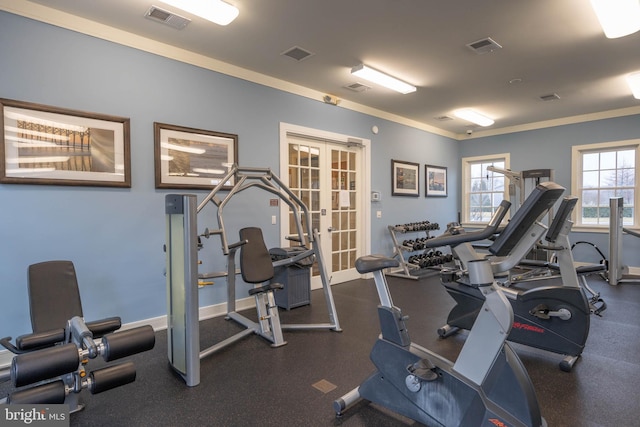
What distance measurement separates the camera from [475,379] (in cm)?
163

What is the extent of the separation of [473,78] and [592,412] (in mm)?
3737

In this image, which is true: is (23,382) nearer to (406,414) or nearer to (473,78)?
(406,414)

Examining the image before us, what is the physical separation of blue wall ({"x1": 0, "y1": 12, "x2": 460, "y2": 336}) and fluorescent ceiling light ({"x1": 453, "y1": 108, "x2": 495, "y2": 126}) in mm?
3228

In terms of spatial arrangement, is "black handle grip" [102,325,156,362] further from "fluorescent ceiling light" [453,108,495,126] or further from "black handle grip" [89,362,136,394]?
"fluorescent ceiling light" [453,108,495,126]

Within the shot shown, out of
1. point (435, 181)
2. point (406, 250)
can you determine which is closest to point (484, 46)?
point (406, 250)

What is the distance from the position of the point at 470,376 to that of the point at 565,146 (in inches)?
248

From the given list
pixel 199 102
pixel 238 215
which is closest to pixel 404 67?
pixel 199 102

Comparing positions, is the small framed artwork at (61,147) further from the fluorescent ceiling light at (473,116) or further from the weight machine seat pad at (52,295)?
the fluorescent ceiling light at (473,116)

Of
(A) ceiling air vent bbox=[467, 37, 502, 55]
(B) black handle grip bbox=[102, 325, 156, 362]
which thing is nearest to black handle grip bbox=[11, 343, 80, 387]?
(B) black handle grip bbox=[102, 325, 156, 362]

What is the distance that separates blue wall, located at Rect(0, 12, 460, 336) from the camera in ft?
8.59

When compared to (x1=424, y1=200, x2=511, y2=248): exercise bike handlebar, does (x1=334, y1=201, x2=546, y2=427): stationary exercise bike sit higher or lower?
lower

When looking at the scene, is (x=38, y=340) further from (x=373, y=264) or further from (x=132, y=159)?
(x=373, y=264)

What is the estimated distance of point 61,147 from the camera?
2.80m

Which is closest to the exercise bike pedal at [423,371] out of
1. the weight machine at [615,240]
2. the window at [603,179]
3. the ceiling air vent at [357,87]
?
the ceiling air vent at [357,87]
